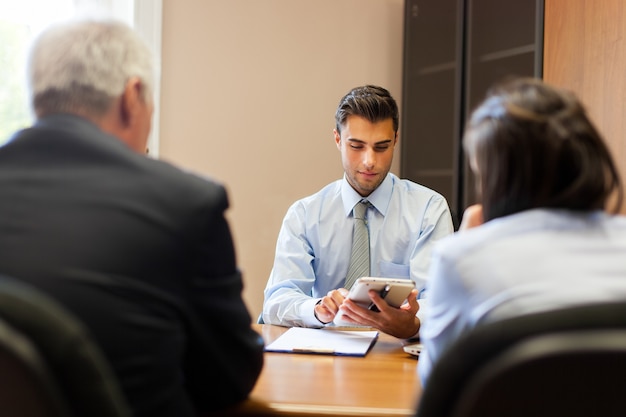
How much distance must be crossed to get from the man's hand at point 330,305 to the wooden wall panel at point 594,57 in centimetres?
139

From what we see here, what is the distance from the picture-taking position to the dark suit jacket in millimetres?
1037

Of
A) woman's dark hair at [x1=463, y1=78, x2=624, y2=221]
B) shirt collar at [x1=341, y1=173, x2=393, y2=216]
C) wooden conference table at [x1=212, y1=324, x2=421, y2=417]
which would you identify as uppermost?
woman's dark hair at [x1=463, y1=78, x2=624, y2=221]

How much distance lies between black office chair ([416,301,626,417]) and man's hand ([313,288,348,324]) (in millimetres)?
1175

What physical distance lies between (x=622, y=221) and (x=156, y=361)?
751mm

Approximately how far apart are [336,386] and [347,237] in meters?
1.23

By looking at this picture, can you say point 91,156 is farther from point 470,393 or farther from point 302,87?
point 302,87

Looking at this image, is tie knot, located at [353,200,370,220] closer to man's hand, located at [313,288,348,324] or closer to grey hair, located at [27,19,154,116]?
man's hand, located at [313,288,348,324]

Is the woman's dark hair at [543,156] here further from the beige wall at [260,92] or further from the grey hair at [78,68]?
the beige wall at [260,92]

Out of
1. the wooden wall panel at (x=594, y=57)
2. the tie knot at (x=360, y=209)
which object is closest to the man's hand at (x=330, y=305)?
the tie knot at (x=360, y=209)

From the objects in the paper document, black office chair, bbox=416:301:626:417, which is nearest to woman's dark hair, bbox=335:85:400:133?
the paper document

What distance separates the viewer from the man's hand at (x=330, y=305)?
2018 millimetres

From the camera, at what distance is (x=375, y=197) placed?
2.65 meters

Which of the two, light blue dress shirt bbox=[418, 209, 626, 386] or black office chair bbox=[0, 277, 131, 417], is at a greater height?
light blue dress shirt bbox=[418, 209, 626, 386]

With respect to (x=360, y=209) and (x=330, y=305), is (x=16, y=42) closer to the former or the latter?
(x=360, y=209)
